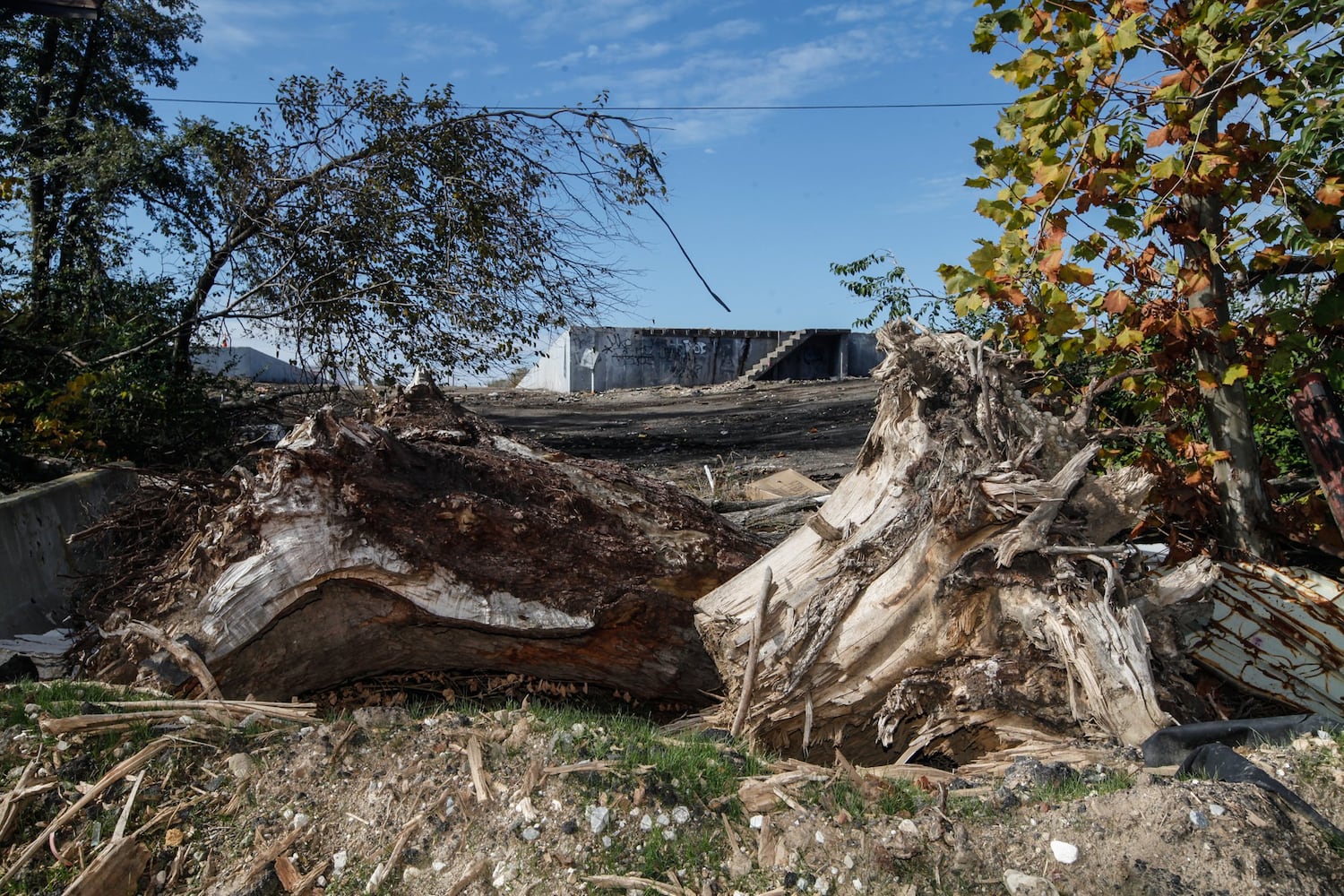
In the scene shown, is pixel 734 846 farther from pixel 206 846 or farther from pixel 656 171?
pixel 656 171

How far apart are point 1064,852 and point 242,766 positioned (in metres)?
2.53

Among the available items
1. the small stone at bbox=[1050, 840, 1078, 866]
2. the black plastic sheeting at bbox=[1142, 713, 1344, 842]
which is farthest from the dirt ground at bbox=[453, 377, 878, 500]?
the small stone at bbox=[1050, 840, 1078, 866]

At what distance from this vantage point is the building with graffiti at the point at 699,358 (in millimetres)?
26828

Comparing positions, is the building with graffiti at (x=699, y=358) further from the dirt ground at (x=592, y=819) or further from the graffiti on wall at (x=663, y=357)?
the dirt ground at (x=592, y=819)

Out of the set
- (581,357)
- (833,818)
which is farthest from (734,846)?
(581,357)

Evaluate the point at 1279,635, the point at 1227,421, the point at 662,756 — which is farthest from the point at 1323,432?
the point at 662,756

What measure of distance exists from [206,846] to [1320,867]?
3.23 metres

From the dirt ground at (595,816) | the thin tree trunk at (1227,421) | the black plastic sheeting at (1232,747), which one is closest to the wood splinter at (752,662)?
the dirt ground at (595,816)

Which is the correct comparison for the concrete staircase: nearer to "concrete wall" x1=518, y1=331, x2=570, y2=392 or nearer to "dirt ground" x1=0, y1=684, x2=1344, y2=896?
"concrete wall" x1=518, y1=331, x2=570, y2=392

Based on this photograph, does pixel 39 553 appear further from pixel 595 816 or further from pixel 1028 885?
pixel 1028 885

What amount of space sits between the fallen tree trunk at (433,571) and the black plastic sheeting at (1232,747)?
1.89 m

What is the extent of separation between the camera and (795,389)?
20.5 metres

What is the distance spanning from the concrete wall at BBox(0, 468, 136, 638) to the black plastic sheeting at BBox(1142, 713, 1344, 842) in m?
5.06

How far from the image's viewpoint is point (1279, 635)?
4266mm
